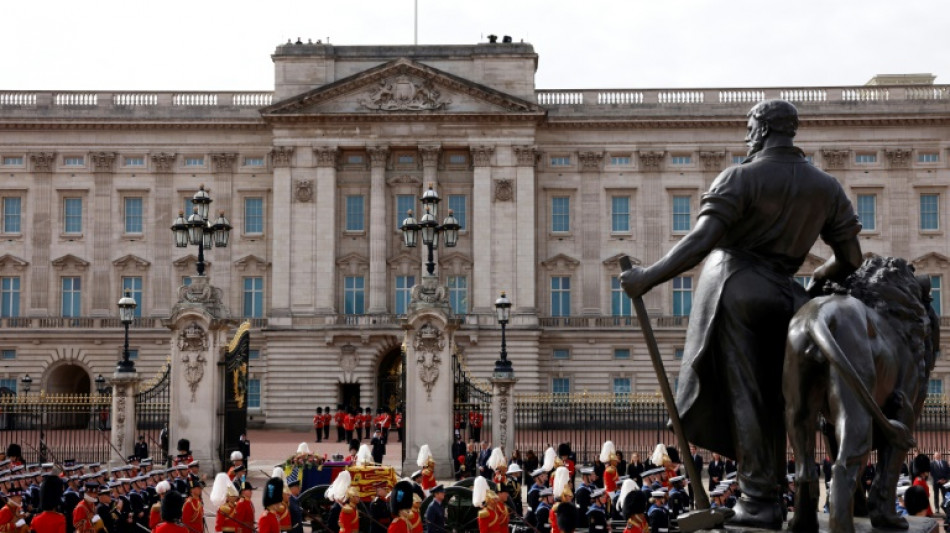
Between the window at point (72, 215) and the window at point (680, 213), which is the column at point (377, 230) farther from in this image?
the window at point (72, 215)

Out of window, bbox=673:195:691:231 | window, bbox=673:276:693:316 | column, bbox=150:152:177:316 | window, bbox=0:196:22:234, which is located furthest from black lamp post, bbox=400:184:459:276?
window, bbox=0:196:22:234

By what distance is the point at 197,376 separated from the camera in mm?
25484

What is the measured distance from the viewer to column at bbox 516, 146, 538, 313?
171ft

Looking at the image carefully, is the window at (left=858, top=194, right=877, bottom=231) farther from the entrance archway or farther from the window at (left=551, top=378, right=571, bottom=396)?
the entrance archway

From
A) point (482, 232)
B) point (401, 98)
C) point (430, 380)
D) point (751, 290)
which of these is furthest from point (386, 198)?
point (751, 290)

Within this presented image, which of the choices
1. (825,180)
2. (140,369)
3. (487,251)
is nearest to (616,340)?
(487,251)

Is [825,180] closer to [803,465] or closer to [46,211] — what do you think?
[803,465]

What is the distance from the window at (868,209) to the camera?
53.8 metres

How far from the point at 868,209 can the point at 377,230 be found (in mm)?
23000

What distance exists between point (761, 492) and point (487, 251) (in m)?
46.4

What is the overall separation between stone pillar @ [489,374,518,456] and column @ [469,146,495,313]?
2476 cm

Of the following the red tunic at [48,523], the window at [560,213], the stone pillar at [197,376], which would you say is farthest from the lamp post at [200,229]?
the window at [560,213]

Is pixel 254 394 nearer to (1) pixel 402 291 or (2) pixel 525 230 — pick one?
(1) pixel 402 291

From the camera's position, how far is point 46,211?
54344 mm
